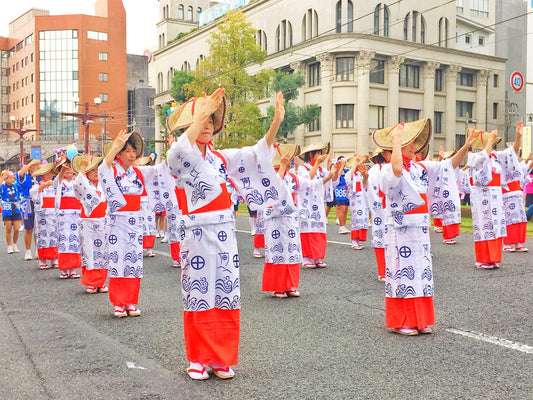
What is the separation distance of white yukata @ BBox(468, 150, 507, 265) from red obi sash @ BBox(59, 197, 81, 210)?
6442mm

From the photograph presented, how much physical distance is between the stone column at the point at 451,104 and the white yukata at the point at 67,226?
36.8 meters

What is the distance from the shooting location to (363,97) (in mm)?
38688

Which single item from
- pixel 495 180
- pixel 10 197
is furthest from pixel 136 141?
pixel 10 197

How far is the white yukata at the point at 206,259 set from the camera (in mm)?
4504

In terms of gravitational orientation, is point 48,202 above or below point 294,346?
above

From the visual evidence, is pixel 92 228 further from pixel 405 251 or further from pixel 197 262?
pixel 405 251

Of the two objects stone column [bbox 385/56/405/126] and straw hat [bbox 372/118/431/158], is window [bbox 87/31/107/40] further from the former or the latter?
Answer: straw hat [bbox 372/118/431/158]

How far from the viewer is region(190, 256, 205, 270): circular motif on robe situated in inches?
180

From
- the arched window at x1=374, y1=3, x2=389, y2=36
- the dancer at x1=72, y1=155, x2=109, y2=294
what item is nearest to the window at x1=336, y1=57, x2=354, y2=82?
the arched window at x1=374, y1=3, x2=389, y2=36

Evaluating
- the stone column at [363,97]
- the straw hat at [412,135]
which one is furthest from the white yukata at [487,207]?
the stone column at [363,97]

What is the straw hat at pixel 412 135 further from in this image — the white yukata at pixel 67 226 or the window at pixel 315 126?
the window at pixel 315 126

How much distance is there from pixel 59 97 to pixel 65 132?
4464mm

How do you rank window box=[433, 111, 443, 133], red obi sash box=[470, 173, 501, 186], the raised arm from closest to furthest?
1. the raised arm
2. red obi sash box=[470, 173, 501, 186]
3. window box=[433, 111, 443, 133]

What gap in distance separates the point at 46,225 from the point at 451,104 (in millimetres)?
37075
